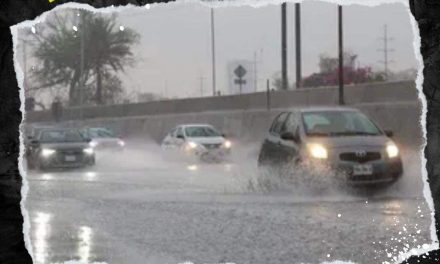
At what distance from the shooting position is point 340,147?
364 inches

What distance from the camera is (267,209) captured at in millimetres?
8836

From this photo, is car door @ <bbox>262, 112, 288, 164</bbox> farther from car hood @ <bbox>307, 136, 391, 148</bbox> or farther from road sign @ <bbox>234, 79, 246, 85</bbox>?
road sign @ <bbox>234, 79, 246, 85</bbox>

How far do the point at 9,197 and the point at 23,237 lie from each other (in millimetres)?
213

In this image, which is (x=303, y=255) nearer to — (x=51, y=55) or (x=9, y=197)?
(x=51, y=55)

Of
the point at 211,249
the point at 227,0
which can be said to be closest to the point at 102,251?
the point at 211,249

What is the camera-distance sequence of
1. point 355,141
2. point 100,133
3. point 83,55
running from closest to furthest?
point 83,55 < point 355,141 < point 100,133

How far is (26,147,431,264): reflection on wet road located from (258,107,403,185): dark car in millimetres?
309

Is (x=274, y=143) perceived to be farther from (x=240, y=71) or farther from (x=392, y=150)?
(x=240, y=71)

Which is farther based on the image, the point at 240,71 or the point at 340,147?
the point at 340,147

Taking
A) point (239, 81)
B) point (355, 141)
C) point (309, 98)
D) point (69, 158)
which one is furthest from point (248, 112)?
point (239, 81)

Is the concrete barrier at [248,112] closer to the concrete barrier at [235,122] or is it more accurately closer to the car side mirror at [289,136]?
the concrete barrier at [235,122]

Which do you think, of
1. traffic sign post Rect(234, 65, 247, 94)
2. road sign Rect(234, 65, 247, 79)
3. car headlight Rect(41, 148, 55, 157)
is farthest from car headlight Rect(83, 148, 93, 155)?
road sign Rect(234, 65, 247, 79)

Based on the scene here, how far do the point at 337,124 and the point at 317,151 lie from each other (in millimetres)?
487

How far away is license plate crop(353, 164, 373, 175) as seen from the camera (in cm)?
922
